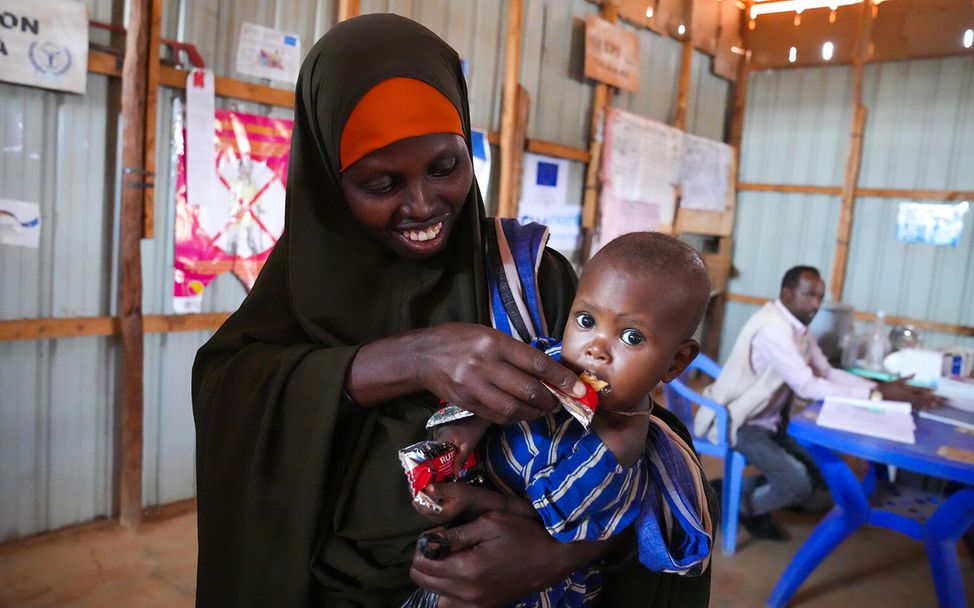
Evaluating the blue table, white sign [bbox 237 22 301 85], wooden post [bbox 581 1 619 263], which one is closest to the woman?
the blue table

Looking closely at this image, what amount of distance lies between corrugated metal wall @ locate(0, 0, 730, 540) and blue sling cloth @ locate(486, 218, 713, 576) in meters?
2.88

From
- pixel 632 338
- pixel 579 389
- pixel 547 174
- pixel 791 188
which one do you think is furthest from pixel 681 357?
pixel 791 188

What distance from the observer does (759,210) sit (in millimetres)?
8414

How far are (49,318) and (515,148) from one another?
129 inches

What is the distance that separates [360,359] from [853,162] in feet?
26.1

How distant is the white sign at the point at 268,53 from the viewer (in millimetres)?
Answer: 3789

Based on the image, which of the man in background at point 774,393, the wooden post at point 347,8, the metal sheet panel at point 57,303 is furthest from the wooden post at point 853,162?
the metal sheet panel at point 57,303

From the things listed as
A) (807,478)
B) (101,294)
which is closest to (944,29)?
(807,478)

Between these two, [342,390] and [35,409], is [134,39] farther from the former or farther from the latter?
[342,390]

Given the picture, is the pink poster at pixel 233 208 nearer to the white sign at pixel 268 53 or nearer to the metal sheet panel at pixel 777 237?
the white sign at pixel 268 53

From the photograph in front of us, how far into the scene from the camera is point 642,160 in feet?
22.6

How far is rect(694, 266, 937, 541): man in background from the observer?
3.95 m

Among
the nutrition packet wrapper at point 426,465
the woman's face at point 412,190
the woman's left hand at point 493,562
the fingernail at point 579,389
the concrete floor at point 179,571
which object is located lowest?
the concrete floor at point 179,571

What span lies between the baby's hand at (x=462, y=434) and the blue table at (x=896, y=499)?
2331 mm
